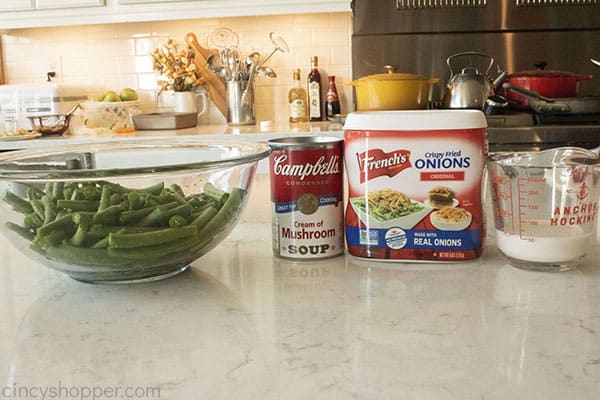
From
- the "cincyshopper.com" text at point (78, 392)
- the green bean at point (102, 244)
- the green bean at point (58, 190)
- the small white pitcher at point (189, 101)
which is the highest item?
the small white pitcher at point (189, 101)

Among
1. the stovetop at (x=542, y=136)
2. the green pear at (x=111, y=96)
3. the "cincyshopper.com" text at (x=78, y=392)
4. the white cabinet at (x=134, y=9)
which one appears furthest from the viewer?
the green pear at (x=111, y=96)

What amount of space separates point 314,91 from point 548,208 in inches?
94.0

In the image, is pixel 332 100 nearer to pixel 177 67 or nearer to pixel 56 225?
pixel 177 67

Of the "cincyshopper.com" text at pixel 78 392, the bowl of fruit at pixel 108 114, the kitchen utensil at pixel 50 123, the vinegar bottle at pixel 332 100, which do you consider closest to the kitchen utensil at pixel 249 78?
the vinegar bottle at pixel 332 100

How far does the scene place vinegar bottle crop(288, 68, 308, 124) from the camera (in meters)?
3.05

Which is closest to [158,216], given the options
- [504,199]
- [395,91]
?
[504,199]

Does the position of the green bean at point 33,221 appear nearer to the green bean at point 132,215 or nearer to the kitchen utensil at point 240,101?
the green bean at point 132,215

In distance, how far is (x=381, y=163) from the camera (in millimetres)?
783

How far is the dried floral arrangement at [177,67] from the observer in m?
3.12

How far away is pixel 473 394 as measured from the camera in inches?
18.7

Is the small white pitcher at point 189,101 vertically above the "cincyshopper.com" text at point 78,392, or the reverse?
the small white pitcher at point 189,101

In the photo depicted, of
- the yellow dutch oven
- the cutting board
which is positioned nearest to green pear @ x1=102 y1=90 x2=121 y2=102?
the cutting board

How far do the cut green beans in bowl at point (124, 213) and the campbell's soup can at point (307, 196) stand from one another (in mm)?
33

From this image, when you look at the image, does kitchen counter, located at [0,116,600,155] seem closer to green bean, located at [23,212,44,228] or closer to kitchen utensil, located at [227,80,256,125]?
kitchen utensil, located at [227,80,256,125]
